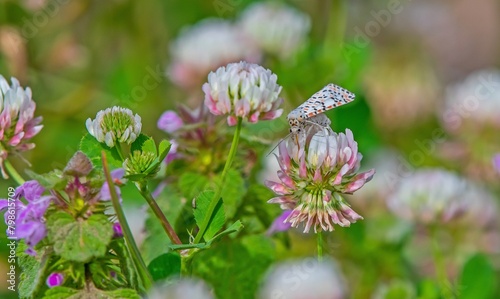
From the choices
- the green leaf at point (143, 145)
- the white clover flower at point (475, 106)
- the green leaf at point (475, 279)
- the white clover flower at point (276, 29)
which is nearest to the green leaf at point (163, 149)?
the green leaf at point (143, 145)

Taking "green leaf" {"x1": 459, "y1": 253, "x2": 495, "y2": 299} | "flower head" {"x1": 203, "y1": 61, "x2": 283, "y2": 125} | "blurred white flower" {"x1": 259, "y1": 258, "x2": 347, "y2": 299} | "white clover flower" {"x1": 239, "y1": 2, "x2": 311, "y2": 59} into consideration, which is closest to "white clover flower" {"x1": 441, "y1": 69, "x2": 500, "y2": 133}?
"white clover flower" {"x1": 239, "y1": 2, "x2": 311, "y2": 59}

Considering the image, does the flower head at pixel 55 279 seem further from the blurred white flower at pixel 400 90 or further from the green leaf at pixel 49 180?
the blurred white flower at pixel 400 90

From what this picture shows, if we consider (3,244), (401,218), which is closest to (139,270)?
(3,244)

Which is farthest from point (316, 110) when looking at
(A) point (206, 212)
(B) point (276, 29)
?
(B) point (276, 29)

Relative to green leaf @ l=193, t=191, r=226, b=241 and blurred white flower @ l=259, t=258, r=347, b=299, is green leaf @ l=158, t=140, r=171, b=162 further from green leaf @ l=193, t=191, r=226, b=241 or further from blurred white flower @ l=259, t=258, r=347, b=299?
blurred white flower @ l=259, t=258, r=347, b=299

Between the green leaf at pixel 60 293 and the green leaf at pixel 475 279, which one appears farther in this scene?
the green leaf at pixel 475 279
